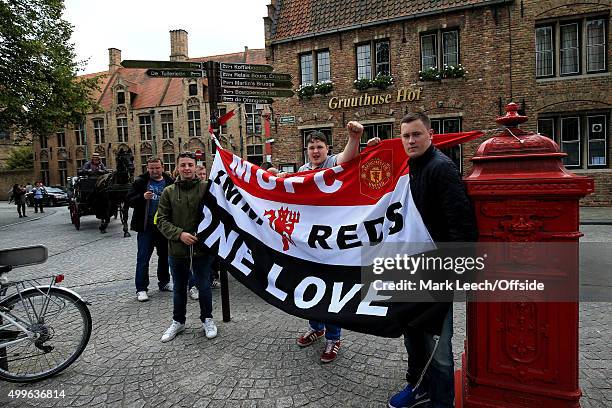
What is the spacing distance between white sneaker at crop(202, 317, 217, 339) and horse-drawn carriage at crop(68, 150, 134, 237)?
845cm

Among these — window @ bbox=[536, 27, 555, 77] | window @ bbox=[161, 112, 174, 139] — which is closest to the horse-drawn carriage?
window @ bbox=[536, 27, 555, 77]

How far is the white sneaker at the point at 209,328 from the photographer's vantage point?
12.9 ft

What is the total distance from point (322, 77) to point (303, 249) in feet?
52.2

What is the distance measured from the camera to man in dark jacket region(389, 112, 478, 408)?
2.15m

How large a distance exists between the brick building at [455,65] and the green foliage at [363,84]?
6 centimetres

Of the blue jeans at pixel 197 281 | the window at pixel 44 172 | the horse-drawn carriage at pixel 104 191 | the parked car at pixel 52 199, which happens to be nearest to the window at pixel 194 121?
the parked car at pixel 52 199

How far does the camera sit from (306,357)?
3.46 m

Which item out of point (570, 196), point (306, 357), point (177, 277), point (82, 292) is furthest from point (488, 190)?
point (82, 292)

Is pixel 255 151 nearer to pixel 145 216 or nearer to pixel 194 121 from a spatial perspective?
pixel 194 121

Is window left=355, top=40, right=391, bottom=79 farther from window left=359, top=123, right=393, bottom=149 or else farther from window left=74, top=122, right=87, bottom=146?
window left=74, top=122, right=87, bottom=146

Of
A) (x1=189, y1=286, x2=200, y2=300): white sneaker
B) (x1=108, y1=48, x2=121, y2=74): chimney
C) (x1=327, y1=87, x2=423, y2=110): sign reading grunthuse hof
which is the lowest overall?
(x1=189, y1=286, x2=200, y2=300): white sneaker

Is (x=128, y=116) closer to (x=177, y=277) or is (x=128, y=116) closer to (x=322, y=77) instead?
(x=322, y=77)

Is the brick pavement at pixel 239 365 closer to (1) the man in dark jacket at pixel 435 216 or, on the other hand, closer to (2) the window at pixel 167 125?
(1) the man in dark jacket at pixel 435 216

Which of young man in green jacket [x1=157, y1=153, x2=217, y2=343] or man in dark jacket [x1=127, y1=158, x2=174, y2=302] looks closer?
young man in green jacket [x1=157, y1=153, x2=217, y2=343]
